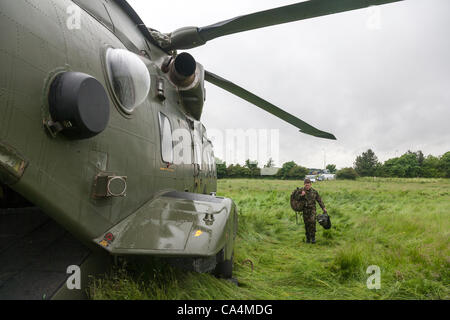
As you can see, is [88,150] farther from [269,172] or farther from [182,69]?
[269,172]

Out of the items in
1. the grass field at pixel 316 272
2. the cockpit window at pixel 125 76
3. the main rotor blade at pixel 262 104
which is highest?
the main rotor blade at pixel 262 104

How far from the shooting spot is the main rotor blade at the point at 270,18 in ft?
8.67

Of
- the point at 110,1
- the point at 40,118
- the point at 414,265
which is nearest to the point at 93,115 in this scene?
the point at 40,118

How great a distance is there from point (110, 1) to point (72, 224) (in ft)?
8.03

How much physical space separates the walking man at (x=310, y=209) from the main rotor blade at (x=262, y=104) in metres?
1.67

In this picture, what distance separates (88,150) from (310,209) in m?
5.59

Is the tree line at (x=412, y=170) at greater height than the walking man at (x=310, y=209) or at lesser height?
greater

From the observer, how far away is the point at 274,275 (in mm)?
3857

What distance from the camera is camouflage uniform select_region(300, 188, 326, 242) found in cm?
627

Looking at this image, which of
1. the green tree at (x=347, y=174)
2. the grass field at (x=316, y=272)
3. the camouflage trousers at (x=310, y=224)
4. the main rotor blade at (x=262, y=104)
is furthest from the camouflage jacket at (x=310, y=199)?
the green tree at (x=347, y=174)

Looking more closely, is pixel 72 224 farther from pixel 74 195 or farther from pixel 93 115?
pixel 93 115

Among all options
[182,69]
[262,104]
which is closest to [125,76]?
[182,69]

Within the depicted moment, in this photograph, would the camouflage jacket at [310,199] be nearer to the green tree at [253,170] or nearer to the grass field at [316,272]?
the grass field at [316,272]

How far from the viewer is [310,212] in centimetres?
640
